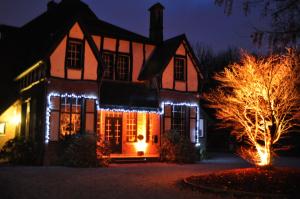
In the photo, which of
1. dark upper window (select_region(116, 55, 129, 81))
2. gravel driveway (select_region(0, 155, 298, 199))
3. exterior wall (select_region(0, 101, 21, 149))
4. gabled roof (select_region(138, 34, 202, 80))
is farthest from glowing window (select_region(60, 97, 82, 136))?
exterior wall (select_region(0, 101, 21, 149))

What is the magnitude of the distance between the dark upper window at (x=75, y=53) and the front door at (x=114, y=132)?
396 centimetres

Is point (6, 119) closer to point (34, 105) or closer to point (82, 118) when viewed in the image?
point (34, 105)

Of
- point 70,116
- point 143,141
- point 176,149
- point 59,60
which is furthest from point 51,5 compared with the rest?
point 176,149

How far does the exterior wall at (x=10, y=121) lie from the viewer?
80.5 ft

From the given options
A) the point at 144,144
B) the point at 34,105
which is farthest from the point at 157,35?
the point at 34,105

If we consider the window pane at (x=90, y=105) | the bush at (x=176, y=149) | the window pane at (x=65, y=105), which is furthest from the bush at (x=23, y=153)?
the bush at (x=176, y=149)

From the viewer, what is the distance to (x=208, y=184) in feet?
41.9

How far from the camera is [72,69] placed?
20.6 meters

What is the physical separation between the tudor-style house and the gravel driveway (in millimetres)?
4163

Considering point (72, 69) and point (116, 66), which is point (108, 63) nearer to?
point (116, 66)

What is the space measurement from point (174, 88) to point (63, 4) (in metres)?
10.7

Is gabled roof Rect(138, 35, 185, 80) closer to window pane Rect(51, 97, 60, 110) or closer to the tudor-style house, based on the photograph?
the tudor-style house

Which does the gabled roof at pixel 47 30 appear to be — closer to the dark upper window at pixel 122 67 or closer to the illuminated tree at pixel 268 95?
the dark upper window at pixel 122 67

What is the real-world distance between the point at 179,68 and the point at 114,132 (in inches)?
203
